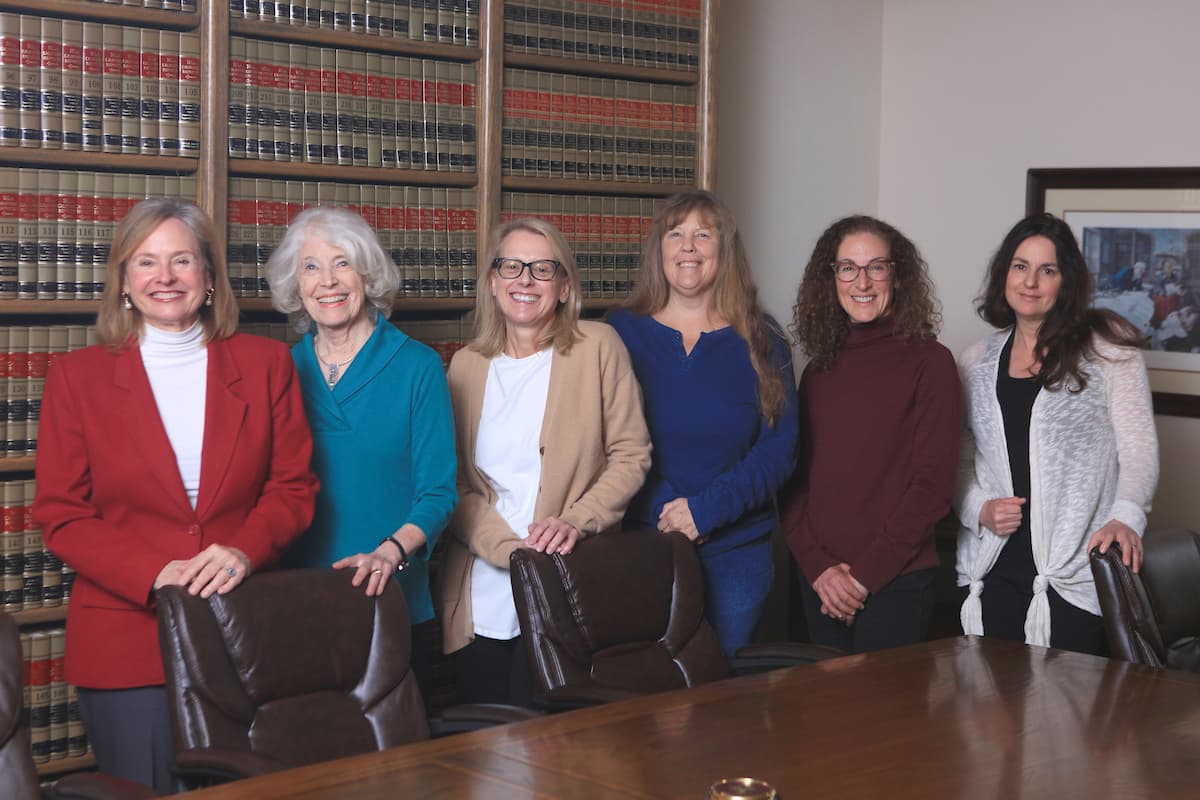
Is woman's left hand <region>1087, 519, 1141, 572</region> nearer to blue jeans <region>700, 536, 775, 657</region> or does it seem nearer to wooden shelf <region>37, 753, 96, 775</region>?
blue jeans <region>700, 536, 775, 657</region>

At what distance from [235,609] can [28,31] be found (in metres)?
1.68

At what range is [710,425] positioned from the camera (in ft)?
11.5

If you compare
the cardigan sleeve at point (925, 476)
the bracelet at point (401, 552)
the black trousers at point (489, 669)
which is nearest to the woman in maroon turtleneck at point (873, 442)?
the cardigan sleeve at point (925, 476)

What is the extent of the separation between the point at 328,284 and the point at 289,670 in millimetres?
923

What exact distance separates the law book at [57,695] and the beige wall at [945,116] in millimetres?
2957

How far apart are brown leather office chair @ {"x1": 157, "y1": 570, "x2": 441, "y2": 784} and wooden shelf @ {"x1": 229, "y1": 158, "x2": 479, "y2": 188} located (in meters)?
1.44

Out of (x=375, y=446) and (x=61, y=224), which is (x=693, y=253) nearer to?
(x=375, y=446)

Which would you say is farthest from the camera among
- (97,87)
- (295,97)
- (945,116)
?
(945,116)

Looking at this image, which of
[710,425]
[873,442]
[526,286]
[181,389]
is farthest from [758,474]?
[181,389]

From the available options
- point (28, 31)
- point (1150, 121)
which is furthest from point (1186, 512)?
point (28, 31)

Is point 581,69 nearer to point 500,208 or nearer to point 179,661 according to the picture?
point 500,208

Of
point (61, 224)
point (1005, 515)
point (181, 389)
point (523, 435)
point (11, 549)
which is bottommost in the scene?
point (11, 549)

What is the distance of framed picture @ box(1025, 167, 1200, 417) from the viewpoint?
484cm

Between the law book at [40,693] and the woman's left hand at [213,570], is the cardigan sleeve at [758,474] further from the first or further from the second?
the law book at [40,693]
